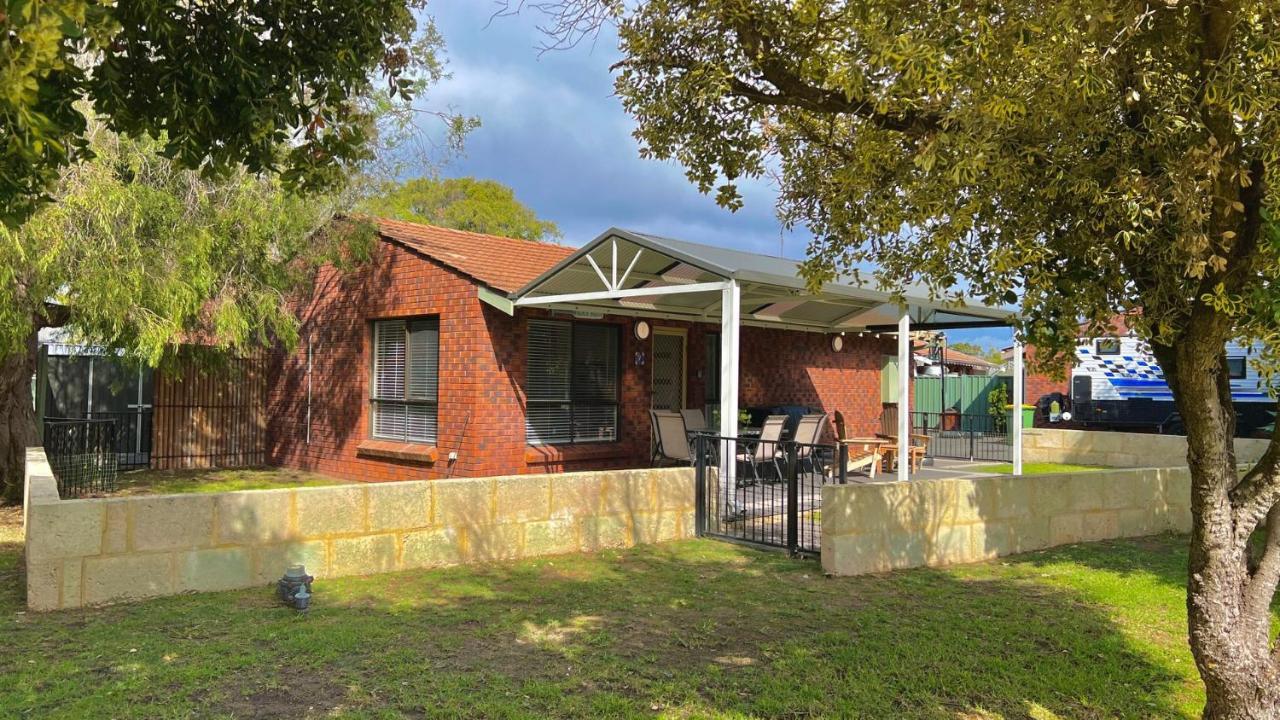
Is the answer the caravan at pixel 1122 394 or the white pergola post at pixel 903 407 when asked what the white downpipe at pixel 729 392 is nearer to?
the white pergola post at pixel 903 407

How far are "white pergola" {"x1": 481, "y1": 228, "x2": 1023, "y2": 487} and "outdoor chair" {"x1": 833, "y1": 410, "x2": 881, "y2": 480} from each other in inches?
37.3

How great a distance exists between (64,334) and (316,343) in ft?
15.7

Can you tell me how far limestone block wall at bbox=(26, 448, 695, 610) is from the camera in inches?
236

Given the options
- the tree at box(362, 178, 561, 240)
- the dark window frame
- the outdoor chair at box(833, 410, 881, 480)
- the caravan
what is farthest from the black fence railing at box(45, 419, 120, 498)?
the tree at box(362, 178, 561, 240)

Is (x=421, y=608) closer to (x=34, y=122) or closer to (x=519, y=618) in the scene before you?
(x=519, y=618)

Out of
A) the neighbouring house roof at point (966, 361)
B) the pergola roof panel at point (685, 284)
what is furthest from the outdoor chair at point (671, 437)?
the neighbouring house roof at point (966, 361)

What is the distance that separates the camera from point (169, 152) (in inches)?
143

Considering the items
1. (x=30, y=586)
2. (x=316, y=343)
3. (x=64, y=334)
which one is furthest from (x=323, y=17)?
(x=316, y=343)

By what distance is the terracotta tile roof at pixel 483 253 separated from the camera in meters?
12.4

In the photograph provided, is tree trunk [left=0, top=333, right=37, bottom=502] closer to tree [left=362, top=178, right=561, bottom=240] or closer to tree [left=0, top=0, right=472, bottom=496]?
tree [left=0, top=0, right=472, bottom=496]

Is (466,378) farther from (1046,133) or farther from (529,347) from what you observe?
(1046,133)

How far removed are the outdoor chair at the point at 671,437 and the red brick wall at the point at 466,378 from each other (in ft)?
3.60

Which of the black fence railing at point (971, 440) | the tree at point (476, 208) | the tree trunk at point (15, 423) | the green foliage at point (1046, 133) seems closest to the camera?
the green foliage at point (1046, 133)

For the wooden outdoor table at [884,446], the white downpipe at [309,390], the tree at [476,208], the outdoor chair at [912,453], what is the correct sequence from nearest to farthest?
1. the wooden outdoor table at [884,446]
2. the outdoor chair at [912,453]
3. the white downpipe at [309,390]
4. the tree at [476,208]
